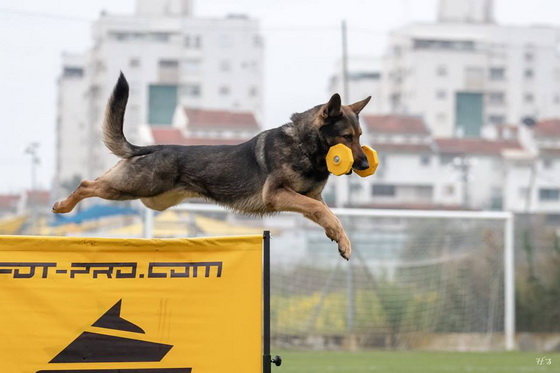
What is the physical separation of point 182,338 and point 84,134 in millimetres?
56741

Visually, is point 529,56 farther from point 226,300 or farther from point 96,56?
point 226,300

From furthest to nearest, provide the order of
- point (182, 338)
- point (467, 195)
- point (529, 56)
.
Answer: point (529, 56) < point (467, 195) < point (182, 338)

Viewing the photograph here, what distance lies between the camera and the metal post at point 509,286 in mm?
17078

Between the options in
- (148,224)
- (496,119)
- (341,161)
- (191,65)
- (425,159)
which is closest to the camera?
(341,161)

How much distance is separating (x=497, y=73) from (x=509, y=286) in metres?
65.0

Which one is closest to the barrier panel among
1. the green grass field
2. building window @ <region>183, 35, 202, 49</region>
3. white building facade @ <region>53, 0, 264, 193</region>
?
the green grass field

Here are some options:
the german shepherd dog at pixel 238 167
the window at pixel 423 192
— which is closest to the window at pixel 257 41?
the window at pixel 423 192

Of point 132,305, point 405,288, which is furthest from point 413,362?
point 132,305

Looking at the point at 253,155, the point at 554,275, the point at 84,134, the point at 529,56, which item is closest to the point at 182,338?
the point at 253,155

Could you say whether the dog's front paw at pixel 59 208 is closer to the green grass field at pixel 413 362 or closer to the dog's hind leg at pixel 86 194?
the dog's hind leg at pixel 86 194

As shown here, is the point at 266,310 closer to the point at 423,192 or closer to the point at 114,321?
the point at 114,321

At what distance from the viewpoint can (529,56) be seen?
75.0 m

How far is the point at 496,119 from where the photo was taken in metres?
82.5

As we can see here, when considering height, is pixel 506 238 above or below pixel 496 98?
below
